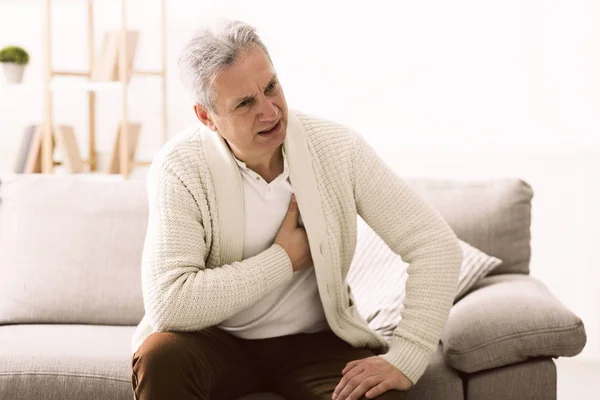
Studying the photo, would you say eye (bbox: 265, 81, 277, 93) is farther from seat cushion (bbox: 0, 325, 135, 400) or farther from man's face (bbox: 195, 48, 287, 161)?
seat cushion (bbox: 0, 325, 135, 400)

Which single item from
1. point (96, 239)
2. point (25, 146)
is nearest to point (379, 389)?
point (96, 239)

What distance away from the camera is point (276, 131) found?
179 centimetres

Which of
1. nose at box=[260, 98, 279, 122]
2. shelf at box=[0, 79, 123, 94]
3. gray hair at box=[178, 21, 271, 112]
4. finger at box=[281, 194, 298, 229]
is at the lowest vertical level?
finger at box=[281, 194, 298, 229]

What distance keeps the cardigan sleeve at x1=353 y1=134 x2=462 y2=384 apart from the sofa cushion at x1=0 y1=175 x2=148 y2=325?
823mm

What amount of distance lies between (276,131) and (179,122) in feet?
7.47

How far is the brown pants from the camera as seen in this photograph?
163 centimetres

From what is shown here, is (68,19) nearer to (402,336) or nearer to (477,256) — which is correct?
(477,256)

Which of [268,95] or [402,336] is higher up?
[268,95]

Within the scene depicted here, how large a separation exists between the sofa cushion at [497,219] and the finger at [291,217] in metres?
0.61

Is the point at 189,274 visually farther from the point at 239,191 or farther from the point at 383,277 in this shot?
the point at 383,277

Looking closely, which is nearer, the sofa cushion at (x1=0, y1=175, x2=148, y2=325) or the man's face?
the man's face


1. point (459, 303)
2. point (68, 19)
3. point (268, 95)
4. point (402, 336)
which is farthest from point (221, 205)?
point (68, 19)

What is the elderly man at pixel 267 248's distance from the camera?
1734 mm

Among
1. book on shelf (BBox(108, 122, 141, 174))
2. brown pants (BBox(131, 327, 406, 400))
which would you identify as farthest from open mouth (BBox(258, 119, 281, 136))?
book on shelf (BBox(108, 122, 141, 174))
